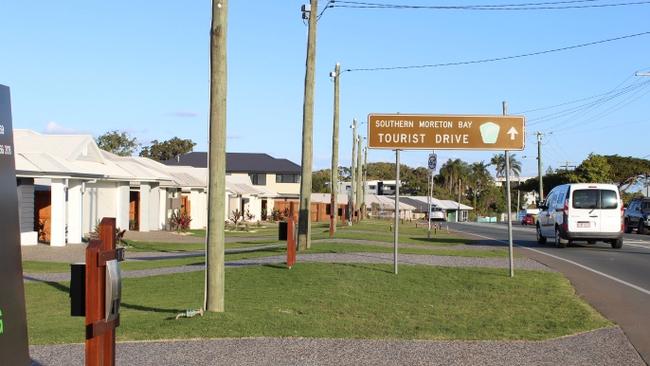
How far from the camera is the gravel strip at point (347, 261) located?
17.9 m

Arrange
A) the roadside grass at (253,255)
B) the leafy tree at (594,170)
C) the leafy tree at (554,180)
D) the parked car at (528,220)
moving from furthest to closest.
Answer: the leafy tree at (554,180), the leafy tree at (594,170), the parked car at (528,220), the roadside grass at (253,255)

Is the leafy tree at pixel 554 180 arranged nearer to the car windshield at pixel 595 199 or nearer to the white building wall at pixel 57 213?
the car windshield at pixel 595 199

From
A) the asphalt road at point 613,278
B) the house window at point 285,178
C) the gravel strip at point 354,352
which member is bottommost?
the gravel strip at point 354,352

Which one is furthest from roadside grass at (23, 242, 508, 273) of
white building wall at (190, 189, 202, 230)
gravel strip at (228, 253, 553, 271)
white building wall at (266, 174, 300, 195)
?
white building wall at (266, 174, 300, 195)

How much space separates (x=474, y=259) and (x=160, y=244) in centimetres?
1576

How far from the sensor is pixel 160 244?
31.6 m

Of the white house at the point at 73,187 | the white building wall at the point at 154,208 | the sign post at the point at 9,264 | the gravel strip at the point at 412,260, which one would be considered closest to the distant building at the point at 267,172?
the white house at the point at 73,187

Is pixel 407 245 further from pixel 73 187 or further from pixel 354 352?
pixel 354 352

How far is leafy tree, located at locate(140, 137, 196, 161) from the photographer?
112 m

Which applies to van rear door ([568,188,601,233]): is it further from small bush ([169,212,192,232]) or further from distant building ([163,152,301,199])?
distant building ([163,152,301,199])

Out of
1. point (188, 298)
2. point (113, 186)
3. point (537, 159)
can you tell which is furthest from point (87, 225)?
point (537, 159)

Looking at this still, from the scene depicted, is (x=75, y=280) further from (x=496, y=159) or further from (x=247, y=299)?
(x=496, y=159)

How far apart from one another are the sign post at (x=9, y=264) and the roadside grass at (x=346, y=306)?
4432mm

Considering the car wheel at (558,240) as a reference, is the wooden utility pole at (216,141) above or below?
above
